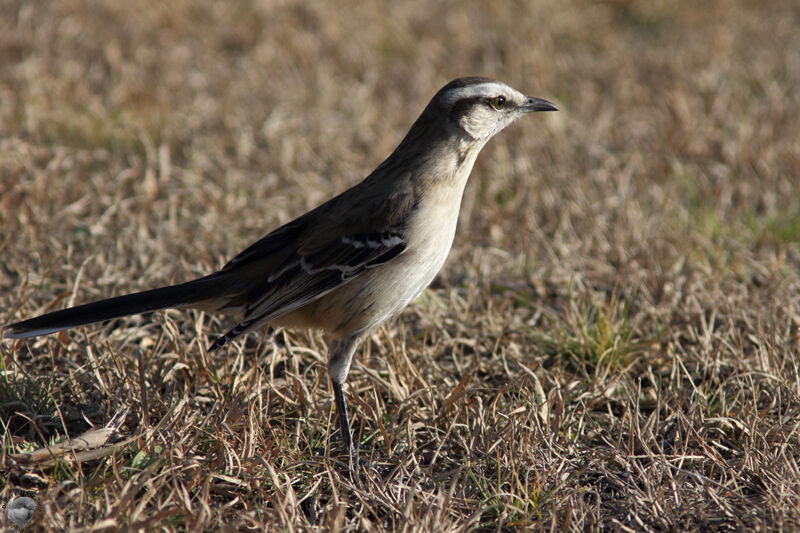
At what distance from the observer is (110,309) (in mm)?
4422

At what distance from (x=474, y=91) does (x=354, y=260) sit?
124 cm

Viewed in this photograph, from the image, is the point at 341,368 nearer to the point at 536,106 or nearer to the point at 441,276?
the point at 441,276

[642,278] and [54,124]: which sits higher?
[54,124]

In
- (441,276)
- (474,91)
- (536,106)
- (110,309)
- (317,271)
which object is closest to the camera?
(110,309)

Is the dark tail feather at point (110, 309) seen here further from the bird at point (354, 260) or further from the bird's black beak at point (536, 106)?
the bird's black beak at point (536, 106)

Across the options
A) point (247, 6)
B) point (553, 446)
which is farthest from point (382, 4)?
point (553, 446)

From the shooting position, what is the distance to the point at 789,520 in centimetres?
364

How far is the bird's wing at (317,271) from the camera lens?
15.1 feet

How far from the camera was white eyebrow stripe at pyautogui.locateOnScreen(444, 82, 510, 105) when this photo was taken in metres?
4.93

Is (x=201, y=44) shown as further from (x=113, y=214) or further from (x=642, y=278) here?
(x=642, y=278)

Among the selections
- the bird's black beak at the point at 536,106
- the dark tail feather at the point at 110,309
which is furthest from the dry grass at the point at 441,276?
the bird's black beak at the point at 536,106

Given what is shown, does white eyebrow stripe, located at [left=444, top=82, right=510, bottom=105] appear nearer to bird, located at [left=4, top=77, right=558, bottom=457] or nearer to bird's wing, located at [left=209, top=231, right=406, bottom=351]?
bird, located at [left=4, top=77, right=558, bottom=457]

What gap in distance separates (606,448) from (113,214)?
426 cm

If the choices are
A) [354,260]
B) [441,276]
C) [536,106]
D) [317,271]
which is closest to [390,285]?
[354,260]
